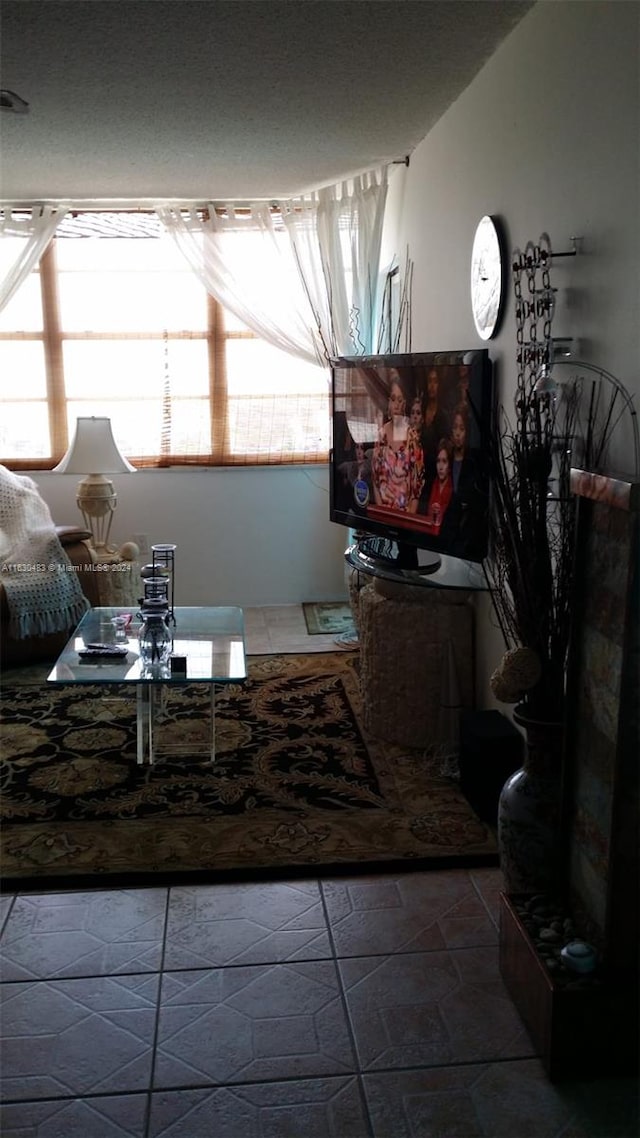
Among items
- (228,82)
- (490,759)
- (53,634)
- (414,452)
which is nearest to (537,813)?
(490,759)

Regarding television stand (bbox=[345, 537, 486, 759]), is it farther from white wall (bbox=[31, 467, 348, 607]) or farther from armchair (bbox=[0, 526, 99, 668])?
white wall (bbox=[31, 467, 348, 607])

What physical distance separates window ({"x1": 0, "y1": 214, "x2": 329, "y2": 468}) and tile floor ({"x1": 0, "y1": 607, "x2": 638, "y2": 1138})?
3419mm

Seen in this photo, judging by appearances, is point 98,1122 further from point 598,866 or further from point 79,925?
point 598,866

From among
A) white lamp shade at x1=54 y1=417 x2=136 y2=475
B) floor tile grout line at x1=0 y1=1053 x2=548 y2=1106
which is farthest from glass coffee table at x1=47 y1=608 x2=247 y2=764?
floor tile grout line at x1=0 y1=1053 x2=548 y2=1106

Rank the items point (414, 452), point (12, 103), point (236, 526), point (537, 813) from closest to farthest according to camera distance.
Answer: point (537, 813)
point (12, 103)
point (414, 452)
point (236, 526)

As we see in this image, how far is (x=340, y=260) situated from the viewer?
5.16 metres

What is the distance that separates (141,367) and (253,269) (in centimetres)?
86

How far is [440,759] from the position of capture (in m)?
3.39

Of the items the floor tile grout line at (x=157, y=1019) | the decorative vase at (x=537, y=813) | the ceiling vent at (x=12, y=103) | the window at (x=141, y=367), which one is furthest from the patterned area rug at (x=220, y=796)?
the ceiling vent at (x=12, y=103)

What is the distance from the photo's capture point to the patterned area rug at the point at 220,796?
2715 mm

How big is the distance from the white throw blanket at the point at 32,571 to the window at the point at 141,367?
33.4 inches

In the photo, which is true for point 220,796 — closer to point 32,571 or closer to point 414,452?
point 414,452

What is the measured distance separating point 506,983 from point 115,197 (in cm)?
445

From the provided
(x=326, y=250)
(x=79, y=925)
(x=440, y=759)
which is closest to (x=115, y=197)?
(x=326, y=250)
